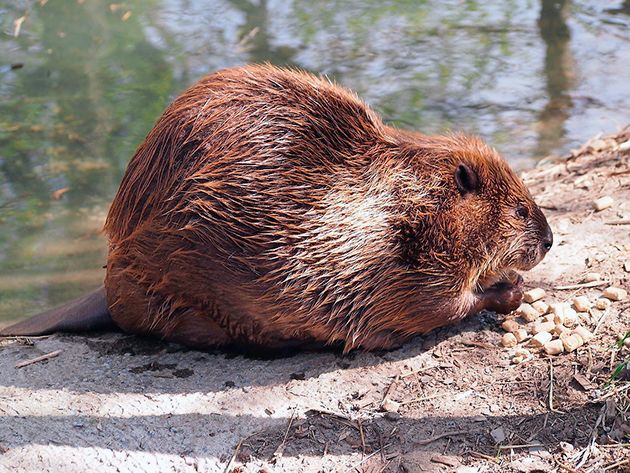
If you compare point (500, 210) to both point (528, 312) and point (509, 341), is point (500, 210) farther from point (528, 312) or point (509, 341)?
point (509, 341)

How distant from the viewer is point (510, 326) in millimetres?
3297

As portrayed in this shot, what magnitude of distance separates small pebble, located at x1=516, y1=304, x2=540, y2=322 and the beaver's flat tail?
5.81ft

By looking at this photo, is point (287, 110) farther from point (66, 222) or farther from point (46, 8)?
point (46, 8)

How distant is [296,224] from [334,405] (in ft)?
2.27

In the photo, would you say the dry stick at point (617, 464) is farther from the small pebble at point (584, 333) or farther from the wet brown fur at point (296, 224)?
the wet brown fur at point (296, 224)

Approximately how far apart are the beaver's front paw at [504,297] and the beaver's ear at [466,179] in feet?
1.41

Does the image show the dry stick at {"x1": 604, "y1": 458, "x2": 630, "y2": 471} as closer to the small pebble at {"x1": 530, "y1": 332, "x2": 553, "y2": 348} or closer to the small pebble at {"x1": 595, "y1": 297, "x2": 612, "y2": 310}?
the small pebble at {"x1": 530, "y1": 332, "x2": 553, "y2": 348}

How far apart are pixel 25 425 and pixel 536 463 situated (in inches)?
68.1

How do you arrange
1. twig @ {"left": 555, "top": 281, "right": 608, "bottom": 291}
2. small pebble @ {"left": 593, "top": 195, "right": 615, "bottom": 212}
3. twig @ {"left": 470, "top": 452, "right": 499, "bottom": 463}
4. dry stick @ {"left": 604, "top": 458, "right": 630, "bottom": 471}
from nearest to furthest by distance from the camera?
dry stick @ {"left": 604, "top": 458, "right": 630, "bottom": 471}
twig @ {"left": 470, "top": 452, "right": 499, "bottom": 463}
twig @ {"left": 555, "top": 281, "right": 608, "bottom": 291}
small pebble @ {"left": 593, "top": 195, "right": 615, "bottom": 212}

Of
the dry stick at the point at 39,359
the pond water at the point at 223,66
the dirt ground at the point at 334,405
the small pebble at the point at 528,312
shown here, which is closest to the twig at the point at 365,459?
the dirt ground at the point at 334,405

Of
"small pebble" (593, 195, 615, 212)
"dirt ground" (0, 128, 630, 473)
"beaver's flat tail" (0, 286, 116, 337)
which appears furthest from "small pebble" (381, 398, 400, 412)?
"small pebble" (593, 195, 615, 212)

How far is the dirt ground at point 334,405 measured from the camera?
264 centimetres

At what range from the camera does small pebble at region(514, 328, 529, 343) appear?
10.5 ft

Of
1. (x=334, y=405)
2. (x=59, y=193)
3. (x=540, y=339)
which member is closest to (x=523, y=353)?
(x=540, y=339)
